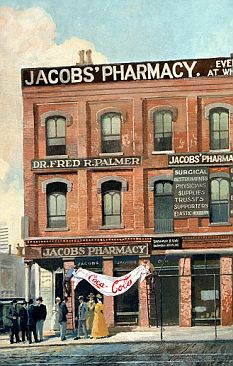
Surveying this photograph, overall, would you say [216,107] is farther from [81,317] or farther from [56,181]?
[81,317]

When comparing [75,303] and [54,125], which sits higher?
[54,125]

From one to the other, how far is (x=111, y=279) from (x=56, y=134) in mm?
2365

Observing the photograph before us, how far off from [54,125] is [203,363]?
4380 millimetres

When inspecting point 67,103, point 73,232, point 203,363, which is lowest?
point 203,363

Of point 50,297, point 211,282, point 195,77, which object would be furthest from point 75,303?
point 195,77

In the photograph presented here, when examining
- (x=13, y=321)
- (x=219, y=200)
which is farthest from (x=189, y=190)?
(x=13, y=321)

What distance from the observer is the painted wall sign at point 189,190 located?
91.8 feet

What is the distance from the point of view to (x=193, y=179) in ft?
91.9

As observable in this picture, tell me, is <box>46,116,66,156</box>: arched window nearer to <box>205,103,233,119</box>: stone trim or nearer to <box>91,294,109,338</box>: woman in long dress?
<box>205,103,233,119</box>: stone trim

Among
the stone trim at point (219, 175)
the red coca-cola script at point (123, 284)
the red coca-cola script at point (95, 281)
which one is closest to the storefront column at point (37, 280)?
the red coca-cola script at point (95, 281)

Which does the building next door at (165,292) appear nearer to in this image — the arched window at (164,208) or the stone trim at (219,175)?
the arched window at (164,208)

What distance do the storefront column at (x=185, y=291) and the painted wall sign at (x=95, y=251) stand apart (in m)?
0.80

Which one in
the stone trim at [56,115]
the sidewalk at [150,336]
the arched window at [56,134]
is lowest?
the sidewalk at [150,336]

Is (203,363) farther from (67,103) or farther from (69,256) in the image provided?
(67,103)
